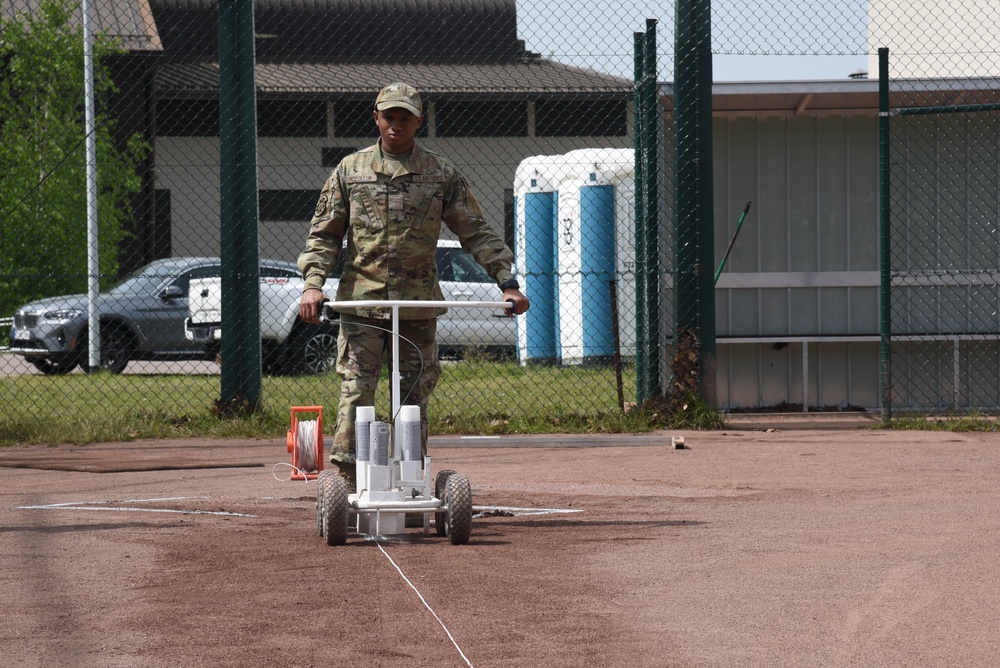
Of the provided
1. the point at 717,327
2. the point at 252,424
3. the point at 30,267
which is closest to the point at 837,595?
the point at 252,424

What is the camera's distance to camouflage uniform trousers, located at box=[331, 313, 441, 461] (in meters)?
6.40

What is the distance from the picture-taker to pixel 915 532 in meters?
6.25

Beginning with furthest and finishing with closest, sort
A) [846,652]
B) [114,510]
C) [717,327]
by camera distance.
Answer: [717,327] < [114,510] < [846,652]

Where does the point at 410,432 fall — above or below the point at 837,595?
above

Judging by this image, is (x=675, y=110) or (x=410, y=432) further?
(x=675, y=110)

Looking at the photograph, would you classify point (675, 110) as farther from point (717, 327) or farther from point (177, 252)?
point (177, 252)

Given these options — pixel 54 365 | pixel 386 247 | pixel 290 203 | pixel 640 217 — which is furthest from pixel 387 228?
pixel 290 203

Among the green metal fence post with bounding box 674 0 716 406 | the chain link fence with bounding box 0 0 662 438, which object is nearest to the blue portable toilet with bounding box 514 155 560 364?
the chain link fence with bounding box 0 0 662 438

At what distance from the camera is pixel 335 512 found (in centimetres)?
576

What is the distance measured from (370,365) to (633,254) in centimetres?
1001

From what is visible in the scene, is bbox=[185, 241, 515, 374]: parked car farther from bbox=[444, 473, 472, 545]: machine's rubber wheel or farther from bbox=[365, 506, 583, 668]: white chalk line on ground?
bbox=[444, 473, 472, 545]: machine's rubber wheel

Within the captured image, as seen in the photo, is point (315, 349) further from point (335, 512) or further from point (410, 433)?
point (335, 512)

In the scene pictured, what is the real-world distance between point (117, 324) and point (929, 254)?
32.5 feet

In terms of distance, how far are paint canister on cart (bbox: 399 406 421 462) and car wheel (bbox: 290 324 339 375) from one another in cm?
1069
